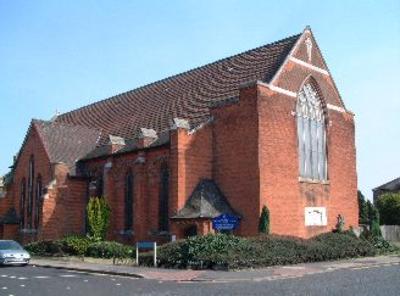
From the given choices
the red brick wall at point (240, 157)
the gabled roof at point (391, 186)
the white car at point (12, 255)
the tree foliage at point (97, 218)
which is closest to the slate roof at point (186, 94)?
the red brick wall at point (240, 157)

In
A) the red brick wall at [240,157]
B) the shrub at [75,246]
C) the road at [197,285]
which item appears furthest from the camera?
the shrub at [75,246]

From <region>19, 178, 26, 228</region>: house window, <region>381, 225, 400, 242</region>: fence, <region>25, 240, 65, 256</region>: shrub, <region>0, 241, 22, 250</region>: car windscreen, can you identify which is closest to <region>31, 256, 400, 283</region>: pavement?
<region>0, 241, 22, 250</region>: car windscreen

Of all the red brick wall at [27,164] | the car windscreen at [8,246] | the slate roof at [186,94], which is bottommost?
the car windscreen at [8,246]

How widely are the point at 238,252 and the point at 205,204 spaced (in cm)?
841

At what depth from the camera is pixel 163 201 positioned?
3575 centimetres

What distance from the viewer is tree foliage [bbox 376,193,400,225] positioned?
5650 cm

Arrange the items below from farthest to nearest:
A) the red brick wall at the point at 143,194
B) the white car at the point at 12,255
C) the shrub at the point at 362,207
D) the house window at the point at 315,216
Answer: the shrub at the point at 362,207 → the red brick wall at the point at 143,194 → the house window at the point at 315,216 → the white car at the point at 12,255

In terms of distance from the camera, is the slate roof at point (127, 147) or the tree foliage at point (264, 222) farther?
the slate roof at point (127, 147)

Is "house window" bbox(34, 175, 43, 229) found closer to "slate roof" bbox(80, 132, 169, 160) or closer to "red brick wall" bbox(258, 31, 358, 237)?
"slate roof" bbox(80, 132, 169, 160)

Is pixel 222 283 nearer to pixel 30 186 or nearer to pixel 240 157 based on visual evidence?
pixel 240 157

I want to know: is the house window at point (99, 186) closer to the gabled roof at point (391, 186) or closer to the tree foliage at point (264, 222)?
the tree foliage at point (264, 222)

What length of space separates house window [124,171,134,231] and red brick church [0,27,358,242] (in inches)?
3.0

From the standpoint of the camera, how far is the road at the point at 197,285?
16359mm

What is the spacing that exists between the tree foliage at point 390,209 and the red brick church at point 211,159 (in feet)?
60.6
